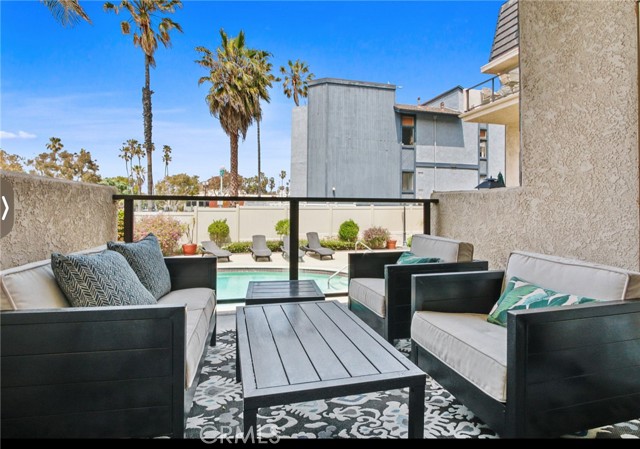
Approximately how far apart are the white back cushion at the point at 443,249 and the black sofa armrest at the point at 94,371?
2.21 meters

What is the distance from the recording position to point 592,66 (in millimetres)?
2467

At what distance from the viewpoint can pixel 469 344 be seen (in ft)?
5.92

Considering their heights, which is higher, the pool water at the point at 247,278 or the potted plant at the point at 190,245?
the potted plant at the point at 190,245

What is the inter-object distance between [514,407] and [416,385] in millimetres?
423

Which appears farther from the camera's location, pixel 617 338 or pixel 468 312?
pixel 468 312

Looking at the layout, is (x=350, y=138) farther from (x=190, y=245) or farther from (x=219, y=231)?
(x=190, y=245)

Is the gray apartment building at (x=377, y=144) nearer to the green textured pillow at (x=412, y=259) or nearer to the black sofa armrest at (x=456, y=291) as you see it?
the green textured pillow at (x=412, y=259)

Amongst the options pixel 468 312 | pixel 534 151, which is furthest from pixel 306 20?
pixel 468 312

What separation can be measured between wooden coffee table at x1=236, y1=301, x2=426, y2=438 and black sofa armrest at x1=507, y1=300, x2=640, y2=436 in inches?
16.3

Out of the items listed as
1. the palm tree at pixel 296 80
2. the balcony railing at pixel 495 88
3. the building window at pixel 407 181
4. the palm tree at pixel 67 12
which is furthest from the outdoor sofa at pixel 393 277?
the palm tree at pixel 296 80

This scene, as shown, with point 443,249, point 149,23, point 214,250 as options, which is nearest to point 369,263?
point 443,249

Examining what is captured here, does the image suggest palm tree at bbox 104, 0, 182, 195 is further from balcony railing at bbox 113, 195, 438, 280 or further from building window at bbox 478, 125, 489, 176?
building window at bbox 478, 125, 489, 176

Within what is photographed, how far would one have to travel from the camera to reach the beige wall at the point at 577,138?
7.41ft

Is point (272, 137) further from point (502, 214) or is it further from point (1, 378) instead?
point (1, 378)
